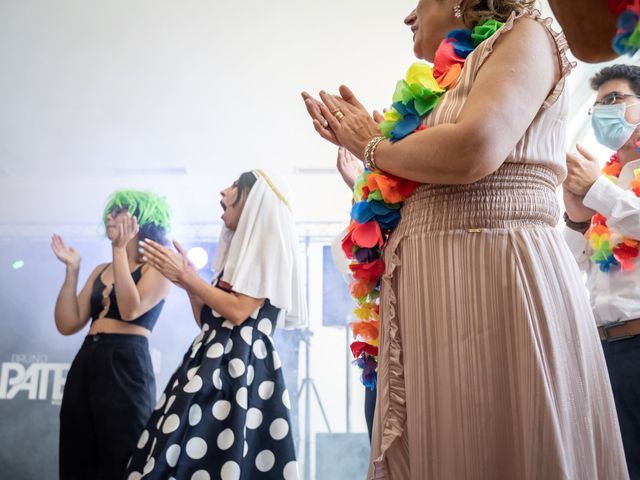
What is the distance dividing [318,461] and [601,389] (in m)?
3.46

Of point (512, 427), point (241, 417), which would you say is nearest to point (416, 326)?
point (512, 427)

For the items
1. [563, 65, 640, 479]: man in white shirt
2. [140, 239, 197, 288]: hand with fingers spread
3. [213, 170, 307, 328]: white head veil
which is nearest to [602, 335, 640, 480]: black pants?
[563, 65, 640, 479]: man in white shirt

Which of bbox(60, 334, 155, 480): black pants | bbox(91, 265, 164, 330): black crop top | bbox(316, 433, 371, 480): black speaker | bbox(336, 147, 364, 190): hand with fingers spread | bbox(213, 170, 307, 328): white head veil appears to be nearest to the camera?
bbox(336, 147, 364, 190): hand with fingers spread

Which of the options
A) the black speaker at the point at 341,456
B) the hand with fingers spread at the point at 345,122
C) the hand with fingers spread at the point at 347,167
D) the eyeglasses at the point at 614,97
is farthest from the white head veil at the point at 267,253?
the black speaker at the point at 341,456

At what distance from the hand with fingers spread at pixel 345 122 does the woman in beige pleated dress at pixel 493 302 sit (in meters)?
0.17

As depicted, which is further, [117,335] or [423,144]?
[117,335]

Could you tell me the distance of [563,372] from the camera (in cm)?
100

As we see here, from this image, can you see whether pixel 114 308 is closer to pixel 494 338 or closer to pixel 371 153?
pixel 371 153

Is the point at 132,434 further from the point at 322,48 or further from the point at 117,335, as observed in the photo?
the point at 322,48

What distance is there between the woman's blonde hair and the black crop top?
2.01 m

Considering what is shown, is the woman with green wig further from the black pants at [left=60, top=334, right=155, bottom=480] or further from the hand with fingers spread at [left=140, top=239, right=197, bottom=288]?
the hand with fingers spread at [left=140, top=239, right=197, bottom=288]

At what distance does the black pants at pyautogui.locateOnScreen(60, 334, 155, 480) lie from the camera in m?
2.49

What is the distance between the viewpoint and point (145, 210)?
10.7 ft

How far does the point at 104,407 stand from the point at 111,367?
0.17 metres
